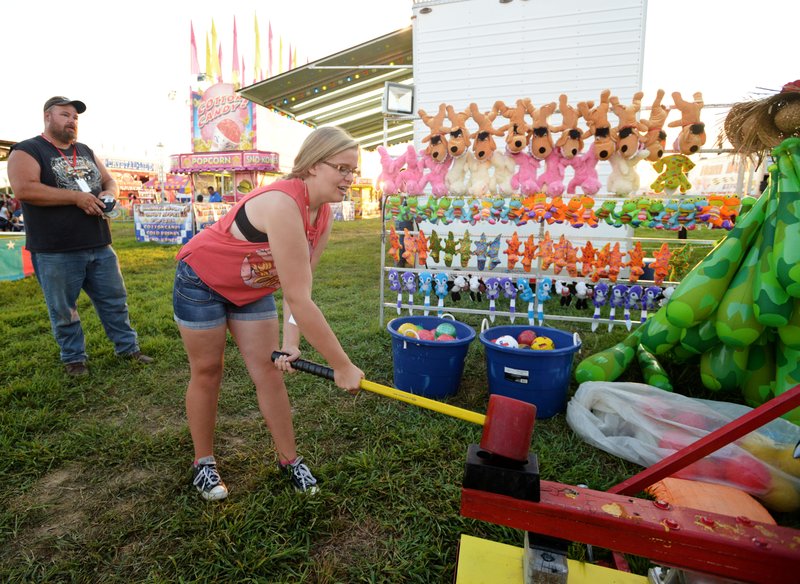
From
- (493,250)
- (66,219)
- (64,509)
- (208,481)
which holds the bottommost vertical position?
(64,509)

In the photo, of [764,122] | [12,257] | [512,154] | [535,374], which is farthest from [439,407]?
[12,257]

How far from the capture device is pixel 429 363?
3.15m

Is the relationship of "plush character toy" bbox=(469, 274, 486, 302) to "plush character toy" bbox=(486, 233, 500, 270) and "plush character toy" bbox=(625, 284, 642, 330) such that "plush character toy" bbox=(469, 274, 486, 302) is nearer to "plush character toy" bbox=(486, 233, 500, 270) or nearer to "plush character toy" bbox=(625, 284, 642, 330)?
"plush character toy" bbox=(486, 233, 500, 270)

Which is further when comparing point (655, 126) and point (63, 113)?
point (655, 126)

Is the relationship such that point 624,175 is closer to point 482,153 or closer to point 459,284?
point 482,153

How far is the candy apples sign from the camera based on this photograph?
64.0ft

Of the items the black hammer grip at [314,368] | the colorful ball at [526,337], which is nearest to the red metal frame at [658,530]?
the black hammer grip at [314,368]

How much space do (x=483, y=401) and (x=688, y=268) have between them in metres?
2.80

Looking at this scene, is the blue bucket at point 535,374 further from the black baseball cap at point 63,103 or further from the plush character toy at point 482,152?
the black baseball cap at point 63,103

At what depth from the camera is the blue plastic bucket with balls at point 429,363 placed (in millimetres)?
3102

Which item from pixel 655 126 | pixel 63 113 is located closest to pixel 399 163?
pixel 655 126

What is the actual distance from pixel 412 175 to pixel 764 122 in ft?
8.73

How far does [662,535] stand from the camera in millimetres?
1080

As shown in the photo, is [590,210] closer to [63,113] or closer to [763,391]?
[763,391]
